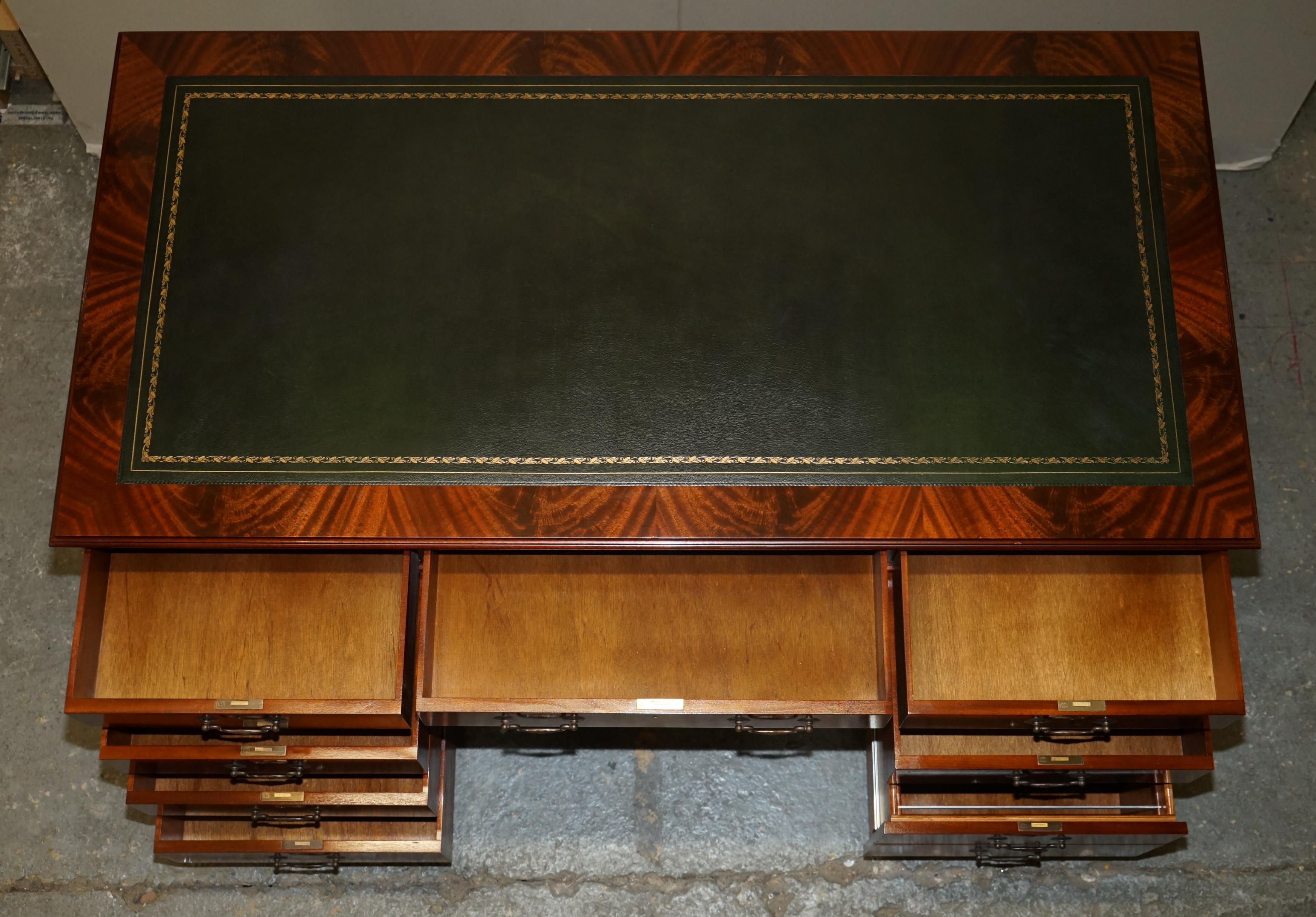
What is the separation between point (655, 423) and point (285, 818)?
1066 mm

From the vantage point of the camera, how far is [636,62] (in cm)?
Result: 246

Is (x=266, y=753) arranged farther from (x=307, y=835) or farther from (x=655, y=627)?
(x=655, y=627)

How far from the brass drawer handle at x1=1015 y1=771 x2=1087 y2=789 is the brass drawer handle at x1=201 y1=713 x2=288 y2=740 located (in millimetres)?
1356

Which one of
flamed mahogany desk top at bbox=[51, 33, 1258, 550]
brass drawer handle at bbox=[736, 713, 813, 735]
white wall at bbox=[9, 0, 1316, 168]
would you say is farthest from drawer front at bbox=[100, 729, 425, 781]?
white wall at bbox=[9, 0, 1316, 168]

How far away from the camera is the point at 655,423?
2.21 meters

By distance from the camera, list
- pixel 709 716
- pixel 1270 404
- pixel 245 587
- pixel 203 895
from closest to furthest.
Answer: pixel 709 716, pixel 245 587, pixel 203 895, pixel 1270 404

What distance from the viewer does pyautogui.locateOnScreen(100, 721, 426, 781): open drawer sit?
7.02 ft

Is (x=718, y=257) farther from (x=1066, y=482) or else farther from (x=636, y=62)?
(x=1066, y=482)

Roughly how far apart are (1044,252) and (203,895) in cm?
229

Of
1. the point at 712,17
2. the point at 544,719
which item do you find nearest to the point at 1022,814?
the point at 544,719

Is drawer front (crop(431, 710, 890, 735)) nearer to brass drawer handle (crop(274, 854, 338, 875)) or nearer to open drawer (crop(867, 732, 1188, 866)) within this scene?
open drawer (crop(867, 732, 1188, 866))

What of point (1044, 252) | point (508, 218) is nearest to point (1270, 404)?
point (1044, 252)

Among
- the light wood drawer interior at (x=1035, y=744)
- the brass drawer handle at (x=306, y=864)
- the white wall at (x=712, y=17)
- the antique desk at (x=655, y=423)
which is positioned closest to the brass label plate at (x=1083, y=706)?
the antique desk at (x=655, y=423)

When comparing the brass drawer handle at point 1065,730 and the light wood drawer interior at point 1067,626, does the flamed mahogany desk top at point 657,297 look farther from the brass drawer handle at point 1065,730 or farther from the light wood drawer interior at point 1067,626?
the brass drawer handle at point 1065,730
